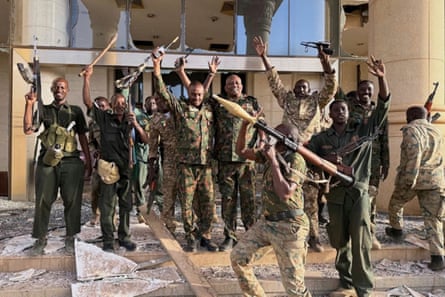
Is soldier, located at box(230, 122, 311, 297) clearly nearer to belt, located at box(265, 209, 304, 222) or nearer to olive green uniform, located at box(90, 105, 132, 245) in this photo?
belt, located at box(265, 209, 304, 222)

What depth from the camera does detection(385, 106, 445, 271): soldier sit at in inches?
174

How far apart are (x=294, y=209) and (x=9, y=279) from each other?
9.64ft

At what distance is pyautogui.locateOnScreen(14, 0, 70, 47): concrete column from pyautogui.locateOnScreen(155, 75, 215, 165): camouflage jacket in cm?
522

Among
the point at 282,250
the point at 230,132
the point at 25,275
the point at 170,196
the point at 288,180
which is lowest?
the point at 25,275

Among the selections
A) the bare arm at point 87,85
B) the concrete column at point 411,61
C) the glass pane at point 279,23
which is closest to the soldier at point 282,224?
the bare arm at point 87,85

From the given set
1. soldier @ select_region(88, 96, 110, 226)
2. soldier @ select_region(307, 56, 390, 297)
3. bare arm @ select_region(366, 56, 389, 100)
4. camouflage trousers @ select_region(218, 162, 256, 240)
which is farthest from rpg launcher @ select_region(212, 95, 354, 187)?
soldier @ select_region(88, 96, 110, 226)

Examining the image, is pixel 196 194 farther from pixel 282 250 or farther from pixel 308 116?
pixel 282 250

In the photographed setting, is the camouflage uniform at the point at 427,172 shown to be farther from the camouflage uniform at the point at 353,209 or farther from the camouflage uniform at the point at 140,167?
the camouflage uniform at the point at 140,167

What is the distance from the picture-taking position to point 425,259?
478cm

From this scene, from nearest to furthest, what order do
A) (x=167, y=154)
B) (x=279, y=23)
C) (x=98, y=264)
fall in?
(x=98, y=264) < (x=167, y=154) < (x=279, y=23)

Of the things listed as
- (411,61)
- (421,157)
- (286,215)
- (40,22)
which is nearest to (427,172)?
(421,157)

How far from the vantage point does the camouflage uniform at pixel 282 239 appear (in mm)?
3006

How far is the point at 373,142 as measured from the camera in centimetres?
497

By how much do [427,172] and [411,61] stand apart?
129 inches
